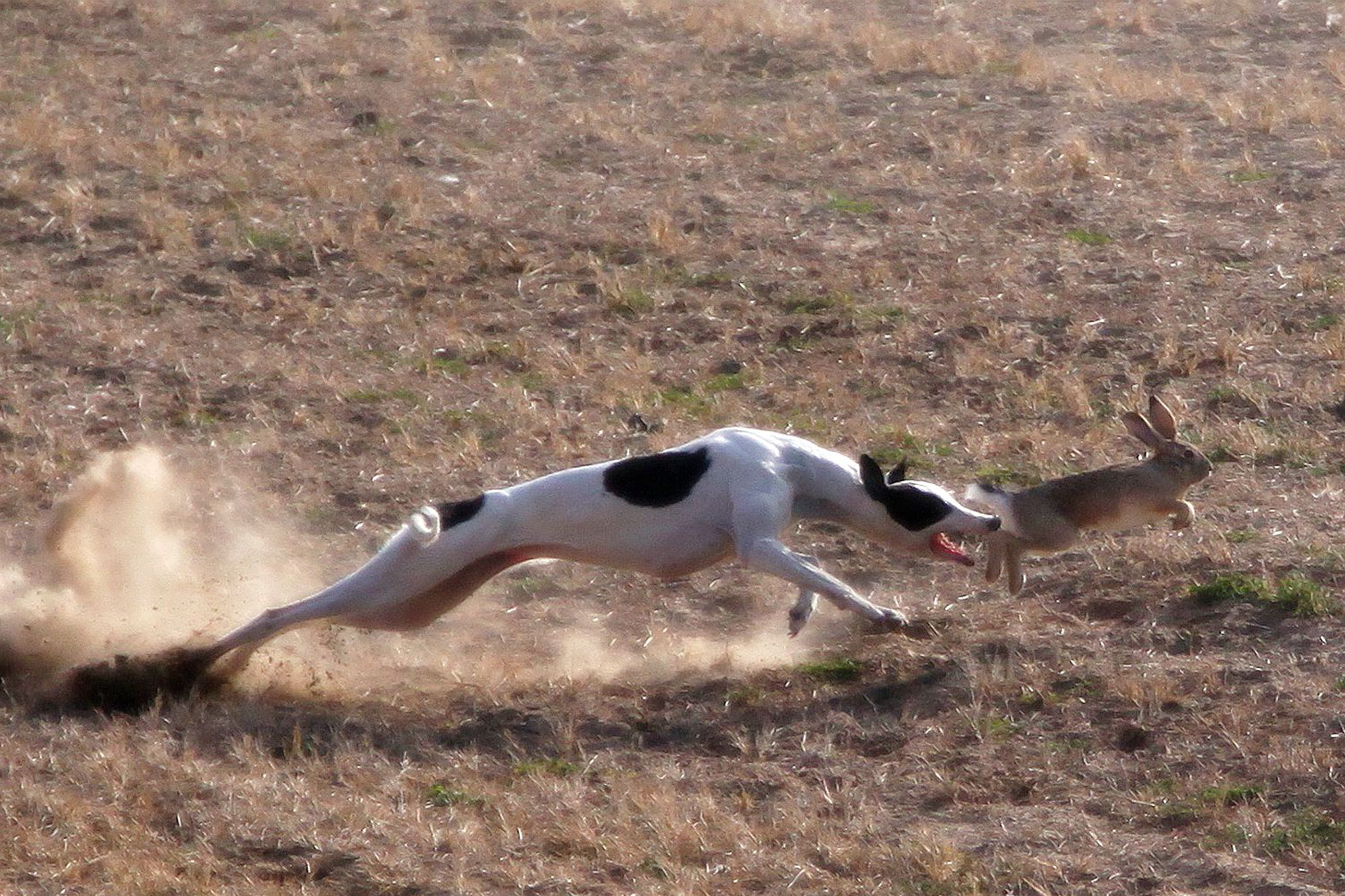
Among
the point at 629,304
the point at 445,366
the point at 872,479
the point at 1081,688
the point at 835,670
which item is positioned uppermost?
the point at 872,479

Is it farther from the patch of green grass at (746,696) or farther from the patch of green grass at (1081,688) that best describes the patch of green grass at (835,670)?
the patch of green grass at (1081,688)

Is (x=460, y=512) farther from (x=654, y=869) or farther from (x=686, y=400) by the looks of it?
(x=686, y=400)

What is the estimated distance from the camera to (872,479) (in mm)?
7531

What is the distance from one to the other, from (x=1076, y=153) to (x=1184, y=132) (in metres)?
1.14

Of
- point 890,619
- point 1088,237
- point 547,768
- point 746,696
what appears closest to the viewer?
point 547,768

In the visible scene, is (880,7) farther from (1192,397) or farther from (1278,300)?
(1192,397)

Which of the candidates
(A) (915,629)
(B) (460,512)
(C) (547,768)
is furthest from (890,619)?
(B) (460,512)

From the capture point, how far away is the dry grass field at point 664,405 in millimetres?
6156

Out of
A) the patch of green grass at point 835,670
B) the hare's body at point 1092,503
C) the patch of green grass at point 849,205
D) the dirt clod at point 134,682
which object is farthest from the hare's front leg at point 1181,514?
the patch of green grass at point 849,205

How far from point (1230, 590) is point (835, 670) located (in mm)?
1512

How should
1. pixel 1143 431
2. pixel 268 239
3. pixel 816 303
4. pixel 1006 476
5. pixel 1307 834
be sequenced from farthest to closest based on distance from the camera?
pixel 268 239, pixel 816 303, pixel 1006 476, pixel 1143 431, pixel 1307 834

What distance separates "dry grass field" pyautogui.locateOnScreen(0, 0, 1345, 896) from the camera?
242 inches

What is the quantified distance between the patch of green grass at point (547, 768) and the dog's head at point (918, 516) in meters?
1.61

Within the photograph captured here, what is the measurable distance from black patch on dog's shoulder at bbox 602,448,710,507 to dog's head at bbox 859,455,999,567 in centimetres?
61
